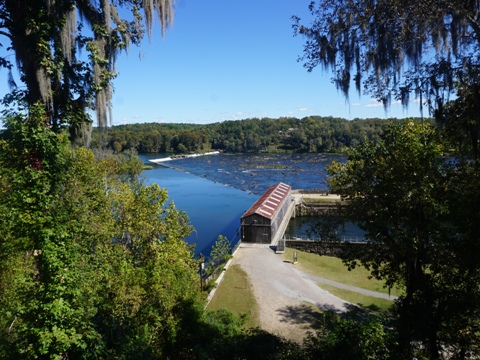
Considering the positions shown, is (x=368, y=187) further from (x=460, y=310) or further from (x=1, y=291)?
(x=1, y=291)

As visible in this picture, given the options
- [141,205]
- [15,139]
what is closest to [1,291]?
[15,139]

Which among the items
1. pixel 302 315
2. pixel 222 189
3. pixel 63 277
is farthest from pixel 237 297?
pixel 222 189

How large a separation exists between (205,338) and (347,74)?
943 cm

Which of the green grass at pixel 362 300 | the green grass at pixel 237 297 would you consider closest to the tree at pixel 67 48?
the green grass at pixel 237 297

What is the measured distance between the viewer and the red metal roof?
106ft

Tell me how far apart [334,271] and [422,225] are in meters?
15.9

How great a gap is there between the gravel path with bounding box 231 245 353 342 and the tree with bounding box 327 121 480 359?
22.3 ft

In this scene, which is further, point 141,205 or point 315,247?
point 315,247

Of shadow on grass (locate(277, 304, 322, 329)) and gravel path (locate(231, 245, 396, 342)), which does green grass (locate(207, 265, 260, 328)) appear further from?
shadow on grass (locate(277, 304, 322, 329))

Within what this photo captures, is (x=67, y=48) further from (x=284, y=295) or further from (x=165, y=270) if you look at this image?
(x=284, y=295)

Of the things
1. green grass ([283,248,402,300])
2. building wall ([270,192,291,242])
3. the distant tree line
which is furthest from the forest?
the distant tree line

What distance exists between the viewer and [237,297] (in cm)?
2006

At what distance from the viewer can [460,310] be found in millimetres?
8672

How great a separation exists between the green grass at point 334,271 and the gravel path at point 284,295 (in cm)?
124
